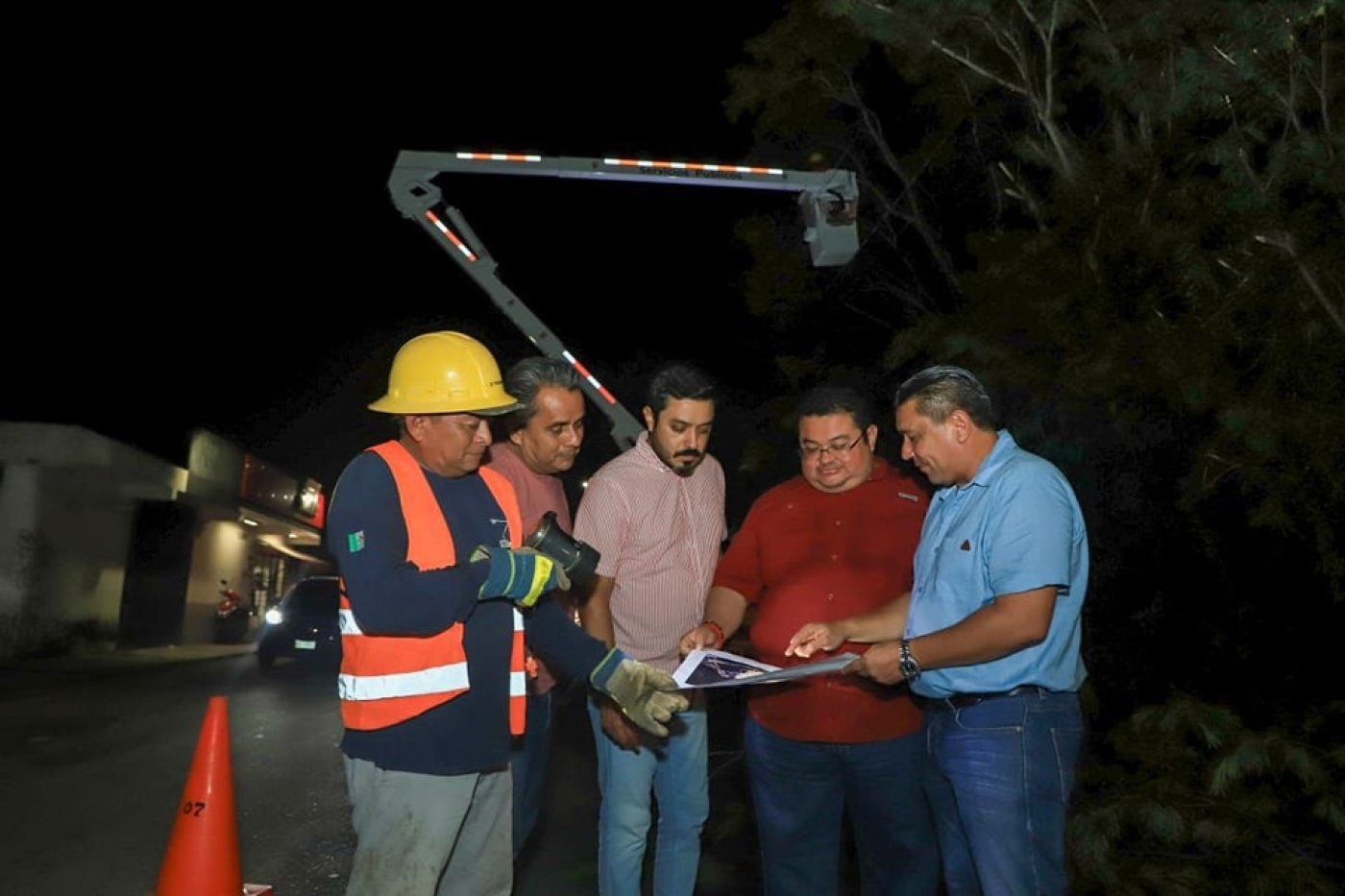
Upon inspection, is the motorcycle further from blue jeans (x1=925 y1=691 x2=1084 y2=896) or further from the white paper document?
blue jeans (x1=925 y1=691 x2=1084 y2=896)

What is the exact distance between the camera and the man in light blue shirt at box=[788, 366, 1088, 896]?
3.34 meters

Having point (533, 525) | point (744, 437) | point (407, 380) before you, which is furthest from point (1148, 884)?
point (744, 437)

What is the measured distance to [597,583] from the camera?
4.44 m

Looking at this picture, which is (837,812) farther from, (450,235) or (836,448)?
(450,235)

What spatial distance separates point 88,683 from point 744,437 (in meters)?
10.3

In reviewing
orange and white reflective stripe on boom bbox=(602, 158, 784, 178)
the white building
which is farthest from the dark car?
orange and white reflective stripe on boom bbox=(602, 158, 784, 178)

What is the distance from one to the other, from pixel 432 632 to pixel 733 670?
1137mm

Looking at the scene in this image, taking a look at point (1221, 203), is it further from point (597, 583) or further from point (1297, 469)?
point (597, 583)

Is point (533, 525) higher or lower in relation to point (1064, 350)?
lower

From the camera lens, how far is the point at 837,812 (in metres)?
4.21

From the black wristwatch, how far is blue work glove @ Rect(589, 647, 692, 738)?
71 centimetres

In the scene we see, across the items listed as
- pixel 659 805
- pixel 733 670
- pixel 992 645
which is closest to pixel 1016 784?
pixel 992 645

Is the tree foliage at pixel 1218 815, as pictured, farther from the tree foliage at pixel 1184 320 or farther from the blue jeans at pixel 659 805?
the blue jeans at pixel 659 805

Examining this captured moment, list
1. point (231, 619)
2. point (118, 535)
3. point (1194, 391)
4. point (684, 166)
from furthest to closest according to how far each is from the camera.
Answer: point (231, 619)
point (118, 535)
point (684, 166)
point (1194, 391)
